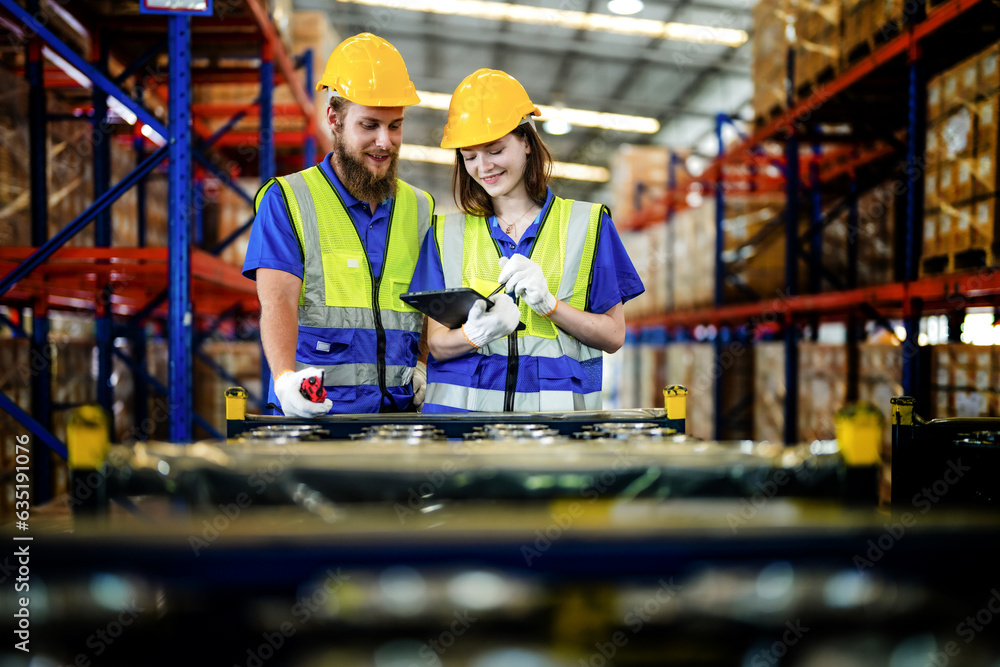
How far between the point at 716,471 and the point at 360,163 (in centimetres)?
188

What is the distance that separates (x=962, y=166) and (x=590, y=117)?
1473 cm

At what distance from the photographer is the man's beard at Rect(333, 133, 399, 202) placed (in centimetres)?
253

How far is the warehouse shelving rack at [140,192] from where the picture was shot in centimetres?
336

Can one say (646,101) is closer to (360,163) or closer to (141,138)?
(141,138)

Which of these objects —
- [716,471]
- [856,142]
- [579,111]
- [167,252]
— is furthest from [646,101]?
[716,471]

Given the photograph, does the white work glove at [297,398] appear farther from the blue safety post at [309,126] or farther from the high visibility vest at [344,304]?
the blue safety post at [309,126]

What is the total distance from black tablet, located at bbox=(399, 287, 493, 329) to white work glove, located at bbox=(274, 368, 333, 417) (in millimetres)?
355

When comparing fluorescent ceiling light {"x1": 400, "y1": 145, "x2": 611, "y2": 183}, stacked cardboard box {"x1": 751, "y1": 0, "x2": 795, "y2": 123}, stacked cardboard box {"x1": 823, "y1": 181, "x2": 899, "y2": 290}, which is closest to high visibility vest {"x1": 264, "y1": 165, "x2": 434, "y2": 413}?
stacked cardboard box {"x1": 751, "y1": 0, "x2": 795, "y2": 123}

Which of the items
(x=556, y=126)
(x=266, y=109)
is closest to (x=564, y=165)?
(x=556, y=126)

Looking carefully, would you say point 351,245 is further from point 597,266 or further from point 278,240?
point 597,266

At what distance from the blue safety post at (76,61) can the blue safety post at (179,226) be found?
0.11 m

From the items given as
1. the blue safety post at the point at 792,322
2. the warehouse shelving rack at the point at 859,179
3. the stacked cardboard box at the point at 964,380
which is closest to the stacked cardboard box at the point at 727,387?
the warehouse shelving rack at the point at 859,179

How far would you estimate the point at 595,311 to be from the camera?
246 centimetres

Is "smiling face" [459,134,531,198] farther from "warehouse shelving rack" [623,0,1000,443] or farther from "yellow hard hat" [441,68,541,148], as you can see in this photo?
"warehouse shelving rack" [623,0,1000,443]
